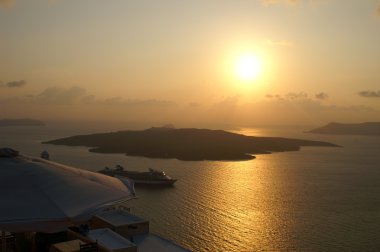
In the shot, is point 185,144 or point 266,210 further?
point 185,144

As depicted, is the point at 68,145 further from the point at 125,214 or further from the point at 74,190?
the point at 74,190

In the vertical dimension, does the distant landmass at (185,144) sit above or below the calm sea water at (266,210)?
above

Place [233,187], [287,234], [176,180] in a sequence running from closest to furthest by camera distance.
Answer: [287,234], [233,187], [176,180]

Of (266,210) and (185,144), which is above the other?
(185,144)

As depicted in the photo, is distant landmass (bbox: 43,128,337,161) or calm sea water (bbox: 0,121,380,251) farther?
distant landmass (bbox: 43,128,337,161)

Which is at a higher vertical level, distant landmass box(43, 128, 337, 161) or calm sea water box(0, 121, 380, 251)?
distant landmass box(43, 128, 337, 161)

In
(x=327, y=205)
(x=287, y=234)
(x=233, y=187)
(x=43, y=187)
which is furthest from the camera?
(x=233, y=187)

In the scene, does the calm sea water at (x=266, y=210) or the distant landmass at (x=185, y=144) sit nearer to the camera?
the calm sea water at (x=266, y=210)

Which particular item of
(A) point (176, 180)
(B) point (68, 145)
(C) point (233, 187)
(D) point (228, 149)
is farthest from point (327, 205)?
(B) point (68, 145)
